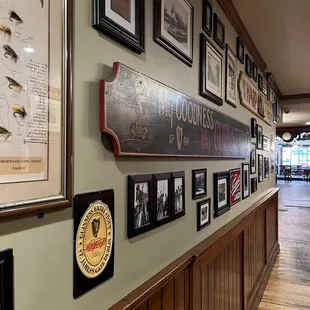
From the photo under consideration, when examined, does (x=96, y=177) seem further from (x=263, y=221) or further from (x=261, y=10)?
(x=263, y=221)

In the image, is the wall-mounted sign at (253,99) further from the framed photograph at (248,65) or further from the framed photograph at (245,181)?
the framed photograph at (245,181)

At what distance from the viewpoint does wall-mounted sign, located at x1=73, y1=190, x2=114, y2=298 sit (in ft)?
2.88

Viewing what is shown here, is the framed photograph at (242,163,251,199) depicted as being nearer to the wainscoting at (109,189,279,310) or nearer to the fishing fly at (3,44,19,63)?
the wainscoting at (109,189,279,310)

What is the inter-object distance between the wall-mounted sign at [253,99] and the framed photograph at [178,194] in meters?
1.46

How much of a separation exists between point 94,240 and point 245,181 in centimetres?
219

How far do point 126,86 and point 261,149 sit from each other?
3023 mm

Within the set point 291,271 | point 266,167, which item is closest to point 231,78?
point 266,167

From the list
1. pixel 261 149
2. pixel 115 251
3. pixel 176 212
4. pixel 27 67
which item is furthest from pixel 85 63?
pixel 261 149

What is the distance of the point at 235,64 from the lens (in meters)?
2.61

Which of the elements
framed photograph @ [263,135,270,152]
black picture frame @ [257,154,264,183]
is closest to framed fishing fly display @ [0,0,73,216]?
black picture frame @ [257,154,264,183]

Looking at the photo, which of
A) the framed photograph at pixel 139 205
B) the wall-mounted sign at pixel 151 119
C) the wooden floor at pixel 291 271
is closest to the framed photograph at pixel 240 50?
the wall-mounted sign at pixel 151 119

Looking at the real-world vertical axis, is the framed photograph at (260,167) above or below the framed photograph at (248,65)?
below

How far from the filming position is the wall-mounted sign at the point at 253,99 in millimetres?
2789

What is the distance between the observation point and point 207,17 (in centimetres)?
191
